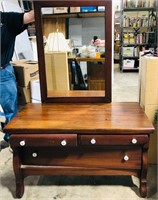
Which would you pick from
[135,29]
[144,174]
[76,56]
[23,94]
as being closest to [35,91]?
[23,94]

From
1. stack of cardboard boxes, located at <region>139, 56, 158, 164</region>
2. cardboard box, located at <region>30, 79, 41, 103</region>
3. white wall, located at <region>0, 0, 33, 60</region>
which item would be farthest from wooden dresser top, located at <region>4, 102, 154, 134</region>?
white wall, located at <region>0, 0, 33, 60</region>

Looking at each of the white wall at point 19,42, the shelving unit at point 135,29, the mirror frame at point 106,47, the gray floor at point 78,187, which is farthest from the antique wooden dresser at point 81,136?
the shelving unit at point 135,29

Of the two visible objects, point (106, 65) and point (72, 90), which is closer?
point (106, 65)

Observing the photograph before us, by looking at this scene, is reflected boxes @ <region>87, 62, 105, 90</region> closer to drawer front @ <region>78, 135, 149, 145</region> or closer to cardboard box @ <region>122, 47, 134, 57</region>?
drawer front @ <region>78, 135, 149, 145</region>

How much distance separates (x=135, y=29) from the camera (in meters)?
5.83

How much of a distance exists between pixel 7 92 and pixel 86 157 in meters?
1.08

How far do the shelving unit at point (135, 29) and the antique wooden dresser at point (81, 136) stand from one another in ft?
14.5

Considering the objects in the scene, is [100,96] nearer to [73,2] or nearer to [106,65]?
[106,65]

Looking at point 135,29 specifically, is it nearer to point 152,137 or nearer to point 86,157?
point 152,137

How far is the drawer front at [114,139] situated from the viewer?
1.36 metres


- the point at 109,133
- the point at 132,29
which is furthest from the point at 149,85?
the point at 132,29

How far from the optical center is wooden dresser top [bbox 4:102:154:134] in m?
1.36

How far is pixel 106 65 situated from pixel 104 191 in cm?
95

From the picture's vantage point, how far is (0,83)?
207 centimetres
